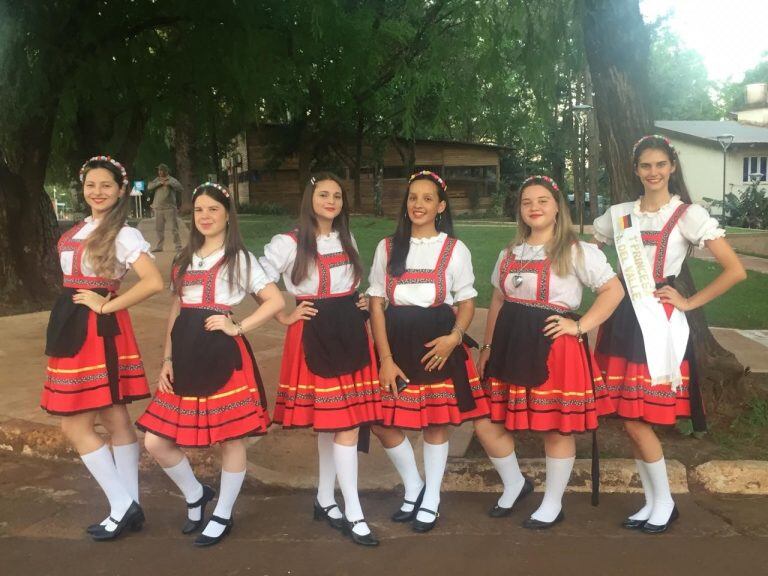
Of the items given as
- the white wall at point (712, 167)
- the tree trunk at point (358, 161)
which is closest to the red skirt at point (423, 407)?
the tree trunk at point (358, 161)

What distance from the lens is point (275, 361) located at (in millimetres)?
6711

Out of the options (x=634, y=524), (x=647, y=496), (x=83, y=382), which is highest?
(x=83, y=382)

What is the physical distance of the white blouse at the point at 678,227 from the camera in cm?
344

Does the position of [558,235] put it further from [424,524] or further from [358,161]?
[358,161]

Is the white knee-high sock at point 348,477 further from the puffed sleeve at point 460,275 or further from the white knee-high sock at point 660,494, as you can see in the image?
the white knee-high sock at point 660,494

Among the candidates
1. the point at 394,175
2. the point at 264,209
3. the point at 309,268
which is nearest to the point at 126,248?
the point at 309,268

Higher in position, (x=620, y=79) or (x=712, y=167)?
(x=712, y=167)

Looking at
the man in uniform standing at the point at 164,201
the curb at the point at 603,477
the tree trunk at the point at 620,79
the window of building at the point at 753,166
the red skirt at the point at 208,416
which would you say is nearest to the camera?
the red skirt at the point at 208,416

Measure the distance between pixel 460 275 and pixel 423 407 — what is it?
646mm

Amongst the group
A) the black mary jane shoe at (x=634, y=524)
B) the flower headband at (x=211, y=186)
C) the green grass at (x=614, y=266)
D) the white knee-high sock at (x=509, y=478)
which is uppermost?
the flower headband at (x=211, y=186)

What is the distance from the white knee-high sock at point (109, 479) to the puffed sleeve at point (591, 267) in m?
2.37

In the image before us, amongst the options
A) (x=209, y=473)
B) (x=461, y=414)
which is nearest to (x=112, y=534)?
(x=209, y=473)

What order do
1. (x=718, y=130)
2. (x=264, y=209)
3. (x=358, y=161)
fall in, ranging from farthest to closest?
(x=718, y=130) → (x=264, y=209) → (x=358, y=161)

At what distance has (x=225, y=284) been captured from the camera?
351 centimetres
